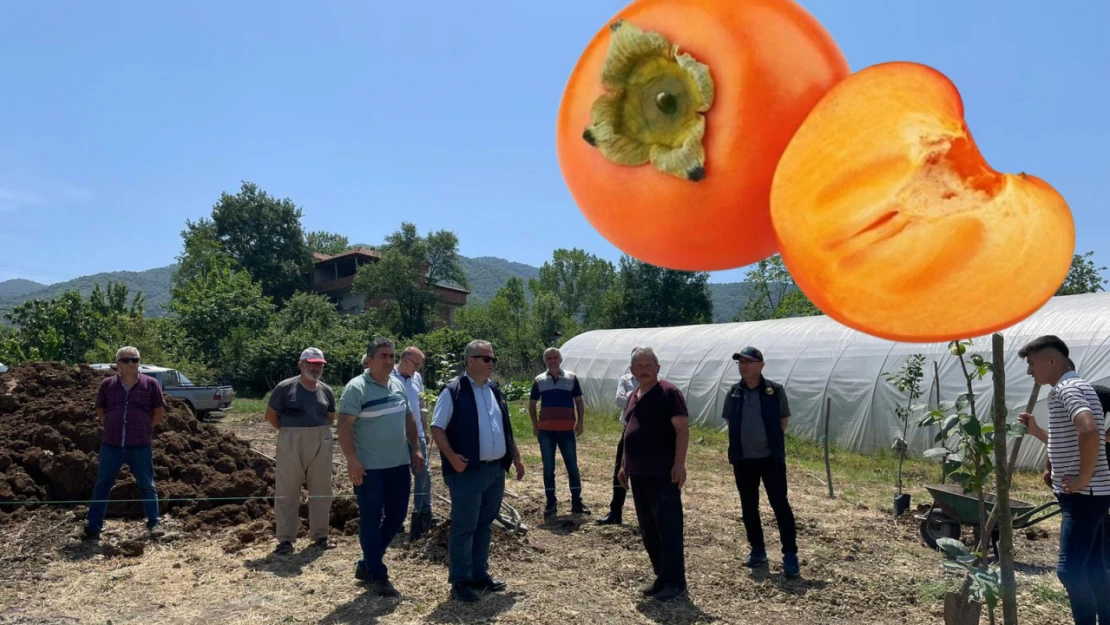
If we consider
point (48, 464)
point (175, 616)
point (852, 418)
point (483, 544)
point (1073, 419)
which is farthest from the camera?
point (852, 418)

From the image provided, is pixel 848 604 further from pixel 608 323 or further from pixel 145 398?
pixel 608 323

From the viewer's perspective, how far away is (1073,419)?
147 inches

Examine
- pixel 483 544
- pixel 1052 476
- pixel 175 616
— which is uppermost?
pixel 1052 476

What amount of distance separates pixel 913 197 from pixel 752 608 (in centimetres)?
523

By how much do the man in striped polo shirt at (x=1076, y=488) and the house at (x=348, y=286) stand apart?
46.1 metres

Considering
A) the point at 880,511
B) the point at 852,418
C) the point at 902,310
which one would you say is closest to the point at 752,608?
the point at 880,511

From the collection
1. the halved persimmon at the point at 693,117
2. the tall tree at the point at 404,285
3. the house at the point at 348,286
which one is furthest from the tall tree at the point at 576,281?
the halved persimmon at the point at 693,117

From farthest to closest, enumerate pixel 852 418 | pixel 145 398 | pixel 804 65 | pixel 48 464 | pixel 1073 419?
pixel 852 418
pixel 48 464
pixel 145 398
pixel 1073 419
pixel 804 65

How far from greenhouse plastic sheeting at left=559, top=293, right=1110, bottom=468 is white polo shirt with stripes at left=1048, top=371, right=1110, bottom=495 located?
161 inches

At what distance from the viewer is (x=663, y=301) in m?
38.4

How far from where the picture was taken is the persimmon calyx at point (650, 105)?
2.66 ft

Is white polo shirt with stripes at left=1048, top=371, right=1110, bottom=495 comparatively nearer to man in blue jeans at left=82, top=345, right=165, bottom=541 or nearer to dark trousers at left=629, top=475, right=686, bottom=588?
dark trousers at left=629, top=475, right=686, bottom=588

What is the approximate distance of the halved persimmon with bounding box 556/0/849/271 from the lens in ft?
2.63

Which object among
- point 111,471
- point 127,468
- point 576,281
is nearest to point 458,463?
point 111,471
